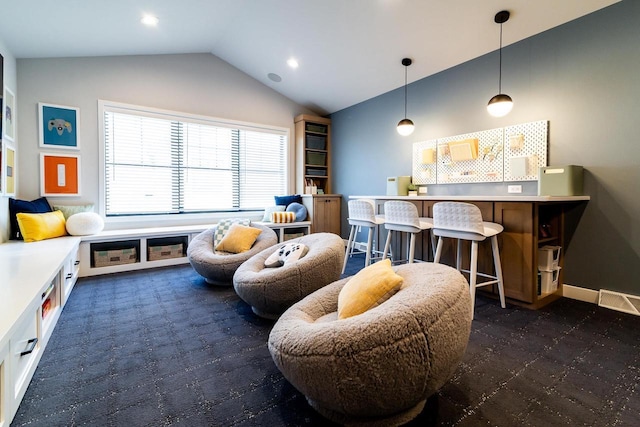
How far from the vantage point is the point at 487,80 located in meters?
3.48

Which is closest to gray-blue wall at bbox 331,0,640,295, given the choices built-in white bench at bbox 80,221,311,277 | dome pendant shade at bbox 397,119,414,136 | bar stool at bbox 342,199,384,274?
dome pendant shade at bbox 397,119,414,136

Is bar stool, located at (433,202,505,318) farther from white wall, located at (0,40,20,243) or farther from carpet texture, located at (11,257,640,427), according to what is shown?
white wall, located at (0,40,20,243)

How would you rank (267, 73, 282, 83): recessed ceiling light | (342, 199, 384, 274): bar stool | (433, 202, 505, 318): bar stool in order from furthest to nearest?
1. (267, 73, 282, 83): recessed ceiling light
2. (342, 199, 384, 274): bar stool
3. (433, 202, 505, 318): bar stool

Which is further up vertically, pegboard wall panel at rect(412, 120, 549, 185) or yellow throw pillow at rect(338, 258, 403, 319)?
pegboard wall panel at rect(412, 120, 549, 185)

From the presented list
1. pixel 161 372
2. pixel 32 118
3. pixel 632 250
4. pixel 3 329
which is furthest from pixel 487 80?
pixel 32 118

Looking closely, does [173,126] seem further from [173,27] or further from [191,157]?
[173,27]

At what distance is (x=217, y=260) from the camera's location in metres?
3.09

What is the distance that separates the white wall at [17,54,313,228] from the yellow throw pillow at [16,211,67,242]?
18.8 inches

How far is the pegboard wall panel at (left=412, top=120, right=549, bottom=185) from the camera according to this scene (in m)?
3.11

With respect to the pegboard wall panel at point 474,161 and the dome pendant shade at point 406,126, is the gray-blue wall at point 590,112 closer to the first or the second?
the pegboard wall panel at point 474,161

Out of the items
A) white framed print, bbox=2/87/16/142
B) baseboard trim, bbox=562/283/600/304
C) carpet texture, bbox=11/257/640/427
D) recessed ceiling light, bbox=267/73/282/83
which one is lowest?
carpet texture, bbox=11/257/640/427

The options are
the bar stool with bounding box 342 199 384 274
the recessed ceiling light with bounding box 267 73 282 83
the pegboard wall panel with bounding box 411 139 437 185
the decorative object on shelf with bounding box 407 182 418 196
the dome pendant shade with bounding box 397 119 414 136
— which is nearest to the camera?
the bar stool with bounding box 342 199 384 274

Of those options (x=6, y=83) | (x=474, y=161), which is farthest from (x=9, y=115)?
(x=474, y=161)

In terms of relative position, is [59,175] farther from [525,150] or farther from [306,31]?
[525,150]
